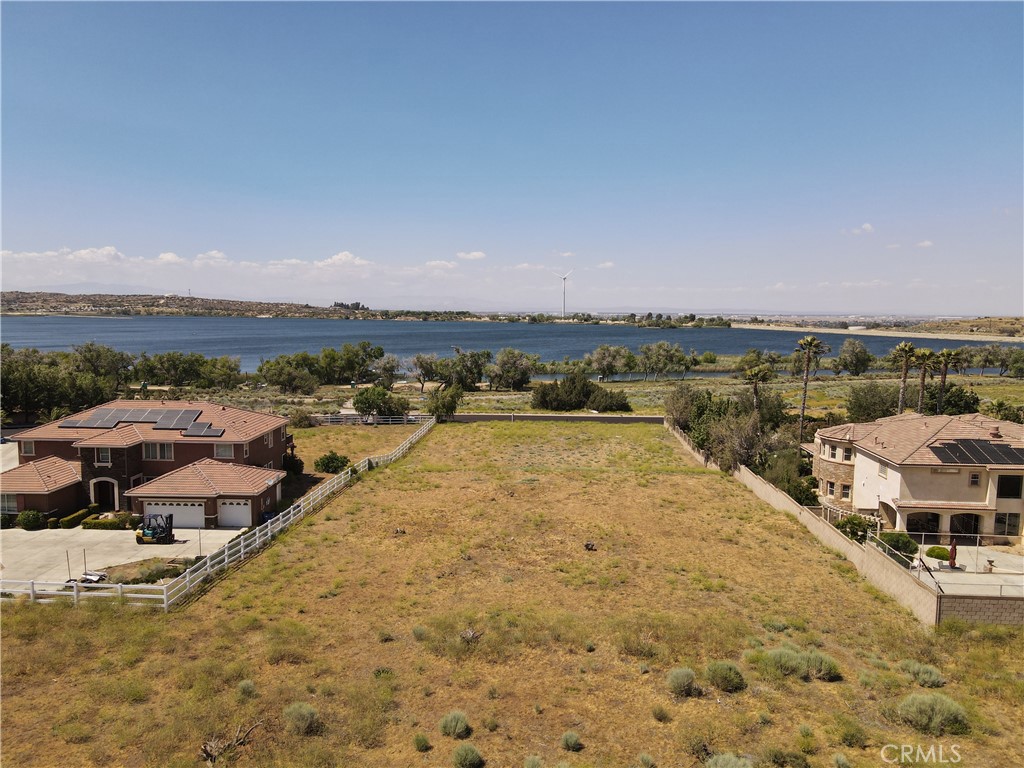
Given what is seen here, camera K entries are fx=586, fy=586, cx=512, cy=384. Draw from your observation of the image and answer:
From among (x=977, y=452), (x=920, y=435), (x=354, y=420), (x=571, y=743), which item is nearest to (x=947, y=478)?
(x=977, y=452)

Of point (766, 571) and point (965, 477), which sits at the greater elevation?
point (965, 477)

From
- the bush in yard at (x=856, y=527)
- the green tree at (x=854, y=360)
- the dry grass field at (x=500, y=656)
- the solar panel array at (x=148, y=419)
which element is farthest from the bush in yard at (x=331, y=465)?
the green tree at (x=854, y=360)

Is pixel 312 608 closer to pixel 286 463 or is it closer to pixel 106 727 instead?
pixel 106 727

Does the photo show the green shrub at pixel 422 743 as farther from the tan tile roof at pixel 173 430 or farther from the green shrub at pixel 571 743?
the tan tile roof at pixel 173 430

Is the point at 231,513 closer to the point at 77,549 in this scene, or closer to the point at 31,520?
the point at 77,549

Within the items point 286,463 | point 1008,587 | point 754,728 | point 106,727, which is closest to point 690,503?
point 1008,587

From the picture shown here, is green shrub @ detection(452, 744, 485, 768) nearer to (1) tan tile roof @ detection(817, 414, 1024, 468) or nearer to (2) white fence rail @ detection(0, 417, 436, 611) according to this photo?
(2) white fence rail @ detection(0, 417, 436, 611)
